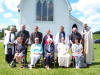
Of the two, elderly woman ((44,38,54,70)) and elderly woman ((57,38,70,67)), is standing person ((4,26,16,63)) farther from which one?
elderly woman ((57,38,70,67))

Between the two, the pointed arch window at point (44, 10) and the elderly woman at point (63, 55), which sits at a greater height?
the pointed arch window at point (44, 10)

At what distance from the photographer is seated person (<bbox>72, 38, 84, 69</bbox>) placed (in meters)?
8.51

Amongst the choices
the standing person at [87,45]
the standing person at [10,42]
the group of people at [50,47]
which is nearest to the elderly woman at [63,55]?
the group of people at [50,47]

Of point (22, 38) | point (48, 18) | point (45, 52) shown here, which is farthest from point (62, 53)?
point (48, 18)

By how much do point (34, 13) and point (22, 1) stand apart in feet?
5.58

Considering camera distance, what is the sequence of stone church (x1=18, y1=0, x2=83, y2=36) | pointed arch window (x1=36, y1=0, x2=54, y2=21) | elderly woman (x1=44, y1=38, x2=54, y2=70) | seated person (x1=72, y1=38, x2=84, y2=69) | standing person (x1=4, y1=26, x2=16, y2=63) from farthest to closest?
1. pointed arch window (x1=36, y1=0, x2=54, y2=21)
2. stone church (x1=18, y1=0, x2=83, y2=36)
3. standing person (x1=4, y1=26, x2=16, y2=63)
4. seated person (x1=72, y1=38, x2=84, y2=69)
5. elderly woman (x1=44, y1=38, x2=54, y2=70)

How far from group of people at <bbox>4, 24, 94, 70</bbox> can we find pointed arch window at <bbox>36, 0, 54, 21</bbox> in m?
9.77

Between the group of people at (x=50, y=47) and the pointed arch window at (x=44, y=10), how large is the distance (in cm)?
977

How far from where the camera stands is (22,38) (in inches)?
353

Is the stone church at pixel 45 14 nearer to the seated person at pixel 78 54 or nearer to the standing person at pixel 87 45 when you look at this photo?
the standing person at pixel 87 45

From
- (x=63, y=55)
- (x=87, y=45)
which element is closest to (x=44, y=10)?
(x=87, y=45)

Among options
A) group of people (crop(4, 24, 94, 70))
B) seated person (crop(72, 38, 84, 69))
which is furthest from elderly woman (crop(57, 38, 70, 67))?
seated person (crop(72, 38, 84, 69))

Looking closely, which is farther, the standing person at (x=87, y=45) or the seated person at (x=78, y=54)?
the standing person at (x=87, y=45)

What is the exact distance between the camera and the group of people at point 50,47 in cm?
842
